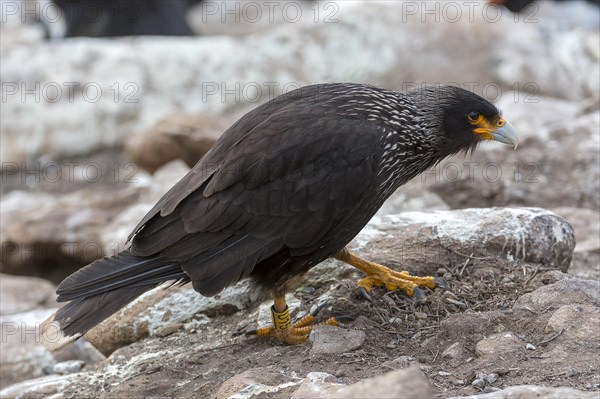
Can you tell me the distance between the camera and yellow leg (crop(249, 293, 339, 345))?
4703 millimetres

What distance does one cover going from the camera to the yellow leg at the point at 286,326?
15.4ft

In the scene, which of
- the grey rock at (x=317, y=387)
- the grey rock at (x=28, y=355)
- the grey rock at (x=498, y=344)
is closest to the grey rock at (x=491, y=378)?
the grey rock at (x=498, y=344)

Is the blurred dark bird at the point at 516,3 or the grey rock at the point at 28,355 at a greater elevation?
the blurred dark bird at the point at 516,3

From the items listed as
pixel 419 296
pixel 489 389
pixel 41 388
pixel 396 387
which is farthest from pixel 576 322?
pixel 41 388

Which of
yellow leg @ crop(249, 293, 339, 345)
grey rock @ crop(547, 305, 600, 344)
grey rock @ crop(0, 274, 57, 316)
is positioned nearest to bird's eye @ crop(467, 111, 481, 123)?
grey rock @ crop(547, 305, 600, 344)

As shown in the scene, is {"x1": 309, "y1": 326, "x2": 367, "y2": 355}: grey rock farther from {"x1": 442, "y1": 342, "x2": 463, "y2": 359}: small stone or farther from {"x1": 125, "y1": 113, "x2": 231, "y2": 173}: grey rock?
{"x1": 125, "y1": 113, "x2": 231, "y2": 173}: grey rock

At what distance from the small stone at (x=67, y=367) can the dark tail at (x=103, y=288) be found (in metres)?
1.19

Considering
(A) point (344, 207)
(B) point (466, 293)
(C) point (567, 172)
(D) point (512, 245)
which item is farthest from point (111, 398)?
(C) point (567, 172)

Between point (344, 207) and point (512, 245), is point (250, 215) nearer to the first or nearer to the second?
point (344, 207)

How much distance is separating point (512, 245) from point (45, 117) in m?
6.31

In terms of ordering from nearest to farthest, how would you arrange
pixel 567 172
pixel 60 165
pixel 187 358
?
1. pixel 187 358
2. pixel 567 172
3. pixel 60 165

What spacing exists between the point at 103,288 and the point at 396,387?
2.03 m

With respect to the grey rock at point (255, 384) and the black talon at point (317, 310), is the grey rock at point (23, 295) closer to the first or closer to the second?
the black talon at point (317, 310)

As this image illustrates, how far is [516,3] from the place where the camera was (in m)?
14.0
